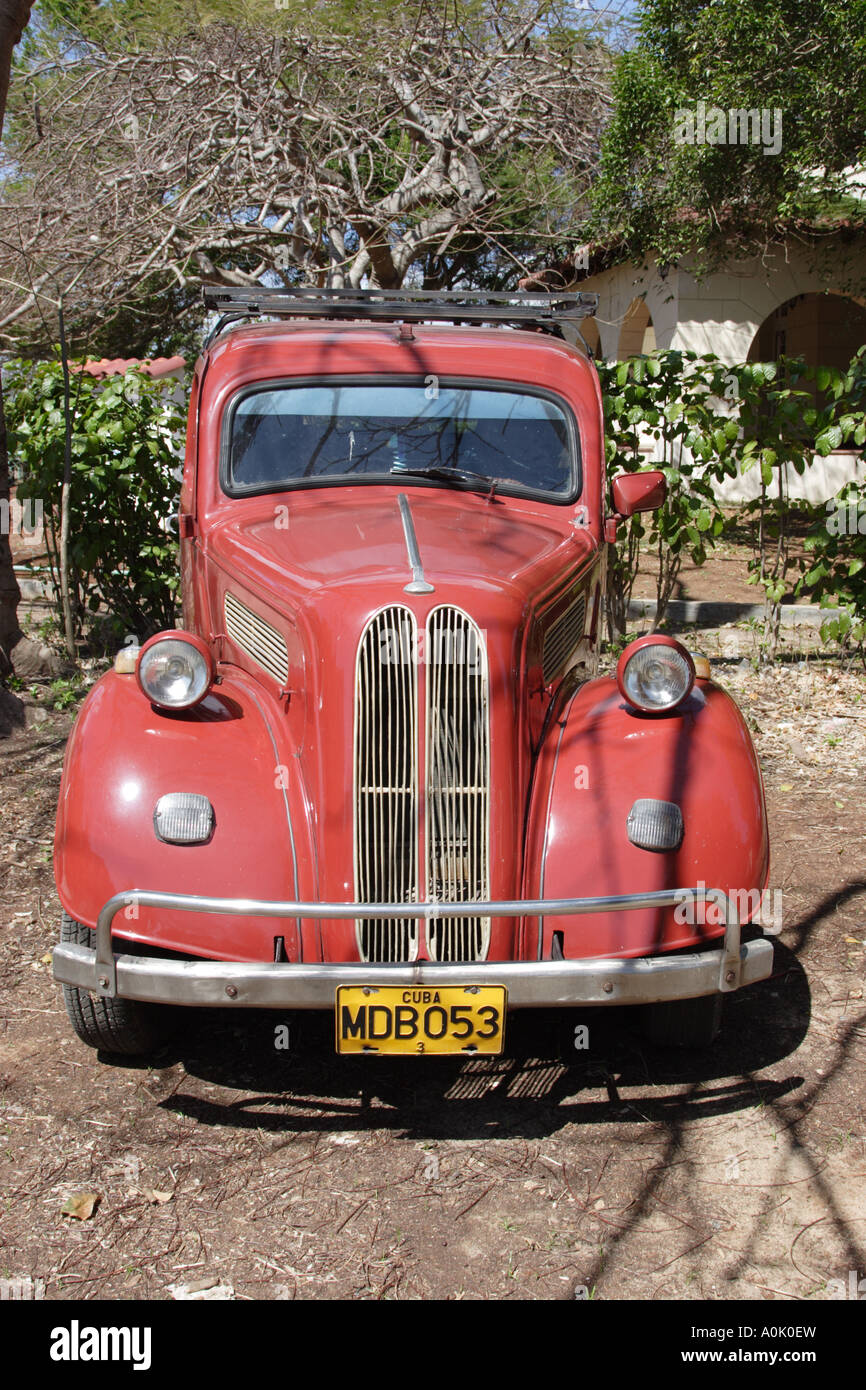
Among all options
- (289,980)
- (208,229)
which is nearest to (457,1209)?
(289,980)

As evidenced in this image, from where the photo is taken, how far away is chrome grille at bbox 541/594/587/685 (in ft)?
11.5

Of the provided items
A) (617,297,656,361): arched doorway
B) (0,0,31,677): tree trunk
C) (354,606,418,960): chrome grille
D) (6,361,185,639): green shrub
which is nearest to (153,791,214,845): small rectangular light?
(354,606,418,960): chrome grille

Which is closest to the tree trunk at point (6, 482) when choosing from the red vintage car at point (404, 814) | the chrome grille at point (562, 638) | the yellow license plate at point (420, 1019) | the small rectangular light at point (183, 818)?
the red vintage car at point (404, 814)

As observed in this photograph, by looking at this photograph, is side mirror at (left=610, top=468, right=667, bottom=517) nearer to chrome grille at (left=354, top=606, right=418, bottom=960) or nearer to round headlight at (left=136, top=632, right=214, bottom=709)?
chrome grille at (left=354, top=606, right=418, bottom=960)

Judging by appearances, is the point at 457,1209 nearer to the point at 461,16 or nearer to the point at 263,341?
the point at 263,341

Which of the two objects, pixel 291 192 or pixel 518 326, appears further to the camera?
pixel 291 192

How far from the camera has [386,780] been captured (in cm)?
298

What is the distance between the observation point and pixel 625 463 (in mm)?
7406

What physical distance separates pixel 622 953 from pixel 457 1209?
0.74 metres

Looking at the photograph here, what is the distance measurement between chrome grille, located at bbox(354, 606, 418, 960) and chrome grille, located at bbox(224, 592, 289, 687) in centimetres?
43

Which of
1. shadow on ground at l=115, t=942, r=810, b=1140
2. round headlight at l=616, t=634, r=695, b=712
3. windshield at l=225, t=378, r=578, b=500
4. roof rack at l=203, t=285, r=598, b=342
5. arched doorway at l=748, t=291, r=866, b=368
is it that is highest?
arched doorway at l=748, t=291, r=866, b=368

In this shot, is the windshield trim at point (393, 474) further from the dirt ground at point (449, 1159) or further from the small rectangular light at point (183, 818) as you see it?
the dirt ground at point (449, 1159)

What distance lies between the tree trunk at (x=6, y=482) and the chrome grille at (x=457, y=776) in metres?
4.52

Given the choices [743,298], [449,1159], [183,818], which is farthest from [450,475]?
[743,298]
